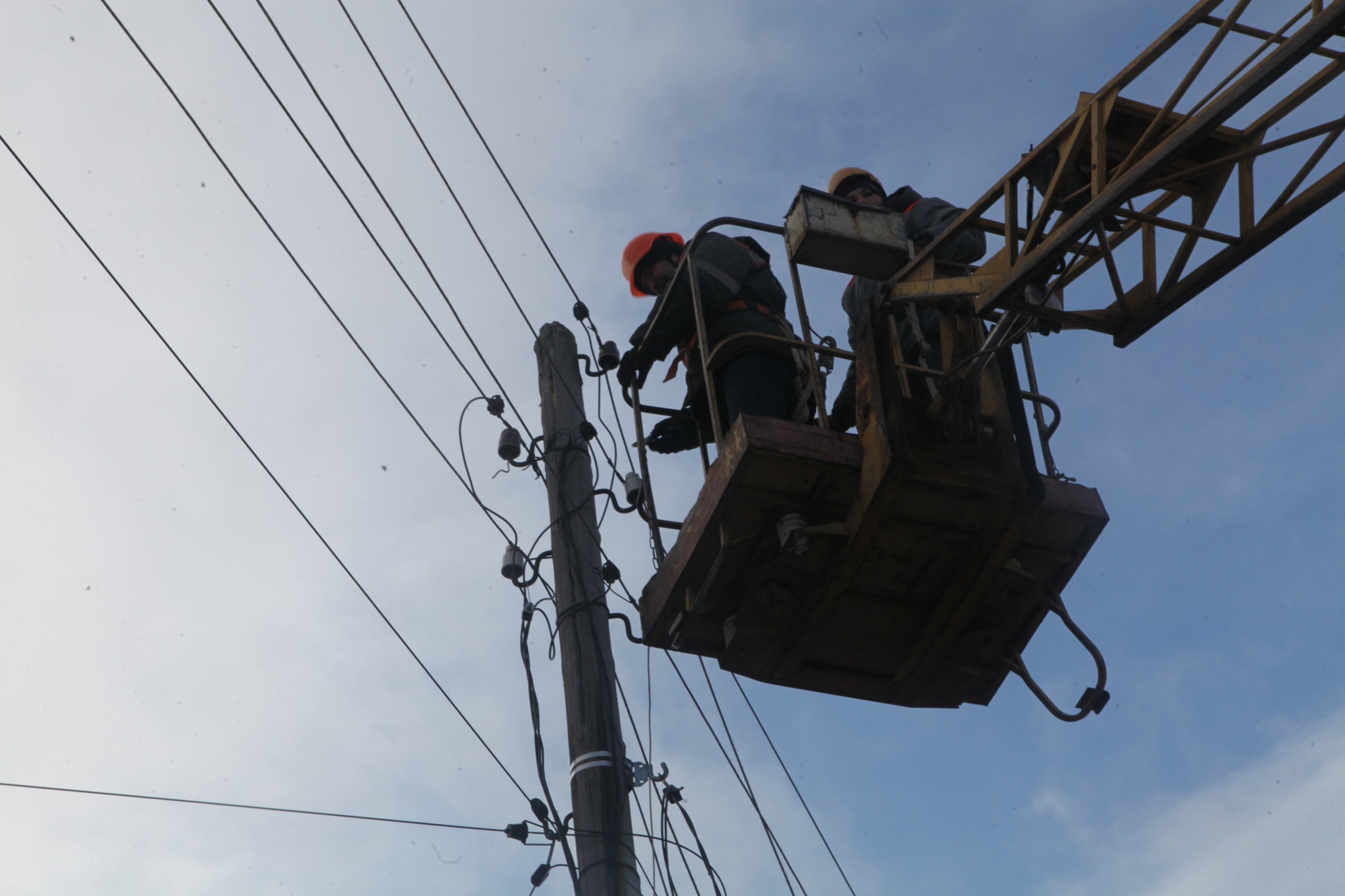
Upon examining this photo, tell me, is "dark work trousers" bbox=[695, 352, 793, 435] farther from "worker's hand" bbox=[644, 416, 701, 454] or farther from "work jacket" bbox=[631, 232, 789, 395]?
"worker's hand" bbox=[644, 416, 701, 454]

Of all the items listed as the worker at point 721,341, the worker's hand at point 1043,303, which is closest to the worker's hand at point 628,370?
the worker at point 721,341

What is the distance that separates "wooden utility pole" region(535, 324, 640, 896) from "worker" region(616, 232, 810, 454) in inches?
20.6

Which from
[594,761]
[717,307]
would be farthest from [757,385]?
[594,761]

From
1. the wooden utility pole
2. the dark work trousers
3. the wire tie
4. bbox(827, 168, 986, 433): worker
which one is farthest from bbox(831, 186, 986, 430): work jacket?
the wire tie

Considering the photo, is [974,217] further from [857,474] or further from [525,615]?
[525,615]

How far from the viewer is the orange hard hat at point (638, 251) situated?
30.2ft

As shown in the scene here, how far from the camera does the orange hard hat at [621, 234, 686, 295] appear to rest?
30.2 ft

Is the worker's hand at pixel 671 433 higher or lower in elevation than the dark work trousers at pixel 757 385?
higher

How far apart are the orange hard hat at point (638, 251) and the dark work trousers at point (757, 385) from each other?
1348mm

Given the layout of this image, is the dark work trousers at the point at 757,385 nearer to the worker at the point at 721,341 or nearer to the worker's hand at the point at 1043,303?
the worker at the point at 721,341

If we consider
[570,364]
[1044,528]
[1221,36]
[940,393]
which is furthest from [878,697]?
[1221,36]

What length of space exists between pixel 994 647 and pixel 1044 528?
0.82 m

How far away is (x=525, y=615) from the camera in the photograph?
812 centimetres

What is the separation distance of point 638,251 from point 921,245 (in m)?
1.91
